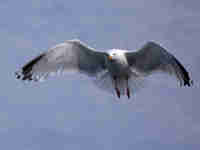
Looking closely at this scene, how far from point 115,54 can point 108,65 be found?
25 centimetres

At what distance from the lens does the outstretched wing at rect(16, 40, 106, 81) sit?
11.3m

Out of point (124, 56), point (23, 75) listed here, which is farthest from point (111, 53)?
point (23, 75)

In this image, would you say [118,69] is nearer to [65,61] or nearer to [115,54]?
[115,54]

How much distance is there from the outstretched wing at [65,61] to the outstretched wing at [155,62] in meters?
0.66

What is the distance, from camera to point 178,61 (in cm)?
1117

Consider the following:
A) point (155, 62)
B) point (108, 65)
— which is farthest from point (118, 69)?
point (155, 62)

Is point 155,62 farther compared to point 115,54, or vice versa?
point 155,62

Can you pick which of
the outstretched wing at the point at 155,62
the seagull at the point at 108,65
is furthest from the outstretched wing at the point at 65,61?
the outstretched wing at the point at 155,62

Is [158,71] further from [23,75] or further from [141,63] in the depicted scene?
[23,75]

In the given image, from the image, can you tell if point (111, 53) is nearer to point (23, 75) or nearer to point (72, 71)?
point (72, 71)

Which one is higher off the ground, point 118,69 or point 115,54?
point 115,54

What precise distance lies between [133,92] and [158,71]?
641 millimetres

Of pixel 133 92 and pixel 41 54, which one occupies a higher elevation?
pixel 41 54

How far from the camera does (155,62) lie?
448 inches
